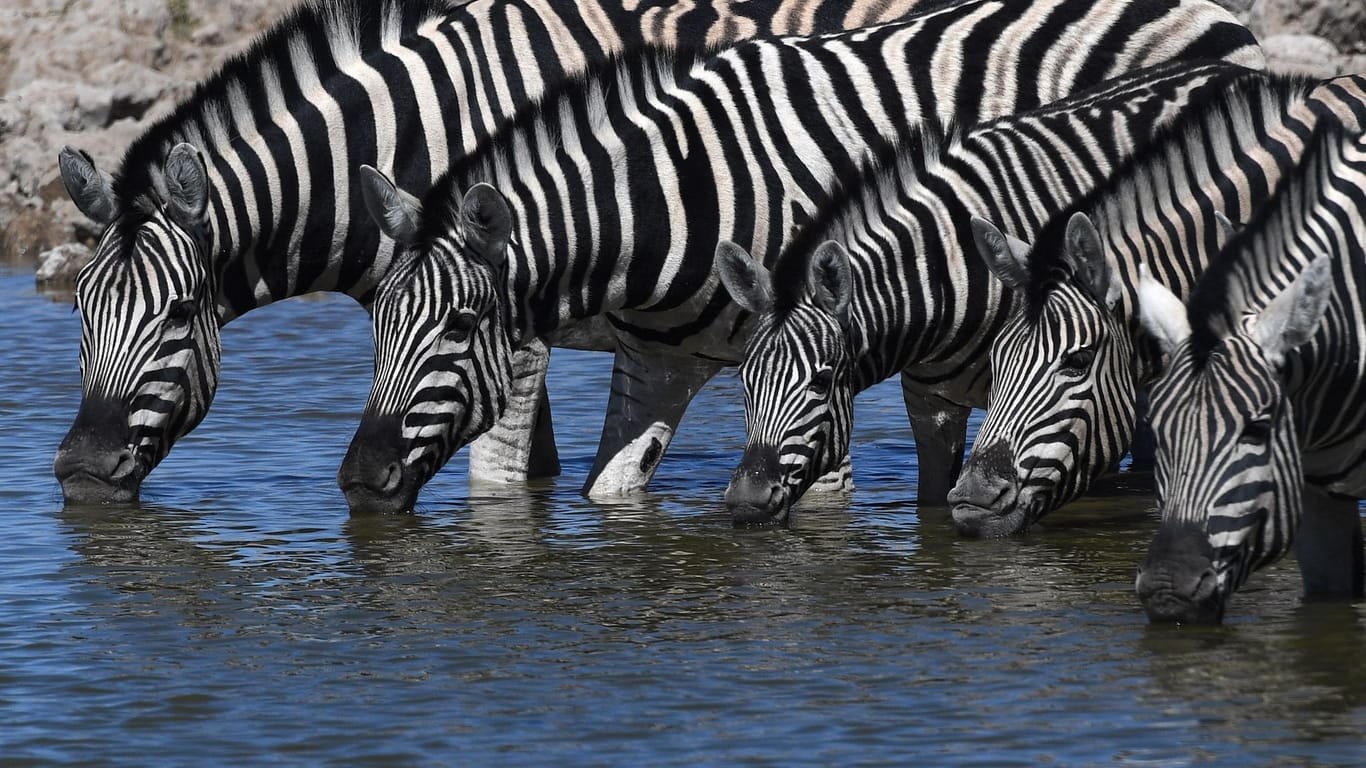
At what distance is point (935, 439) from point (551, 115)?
8.47 ft

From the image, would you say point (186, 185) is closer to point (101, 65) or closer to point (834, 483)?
point (834, 483)

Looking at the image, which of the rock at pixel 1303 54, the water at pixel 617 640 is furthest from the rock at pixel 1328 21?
the water at pixel 617 640

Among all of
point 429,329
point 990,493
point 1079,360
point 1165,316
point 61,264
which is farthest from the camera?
point 61,264

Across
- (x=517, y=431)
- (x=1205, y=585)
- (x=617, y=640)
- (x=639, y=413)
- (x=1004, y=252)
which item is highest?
(x=1004, y=252)

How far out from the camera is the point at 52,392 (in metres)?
15.4

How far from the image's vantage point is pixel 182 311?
1095 cm

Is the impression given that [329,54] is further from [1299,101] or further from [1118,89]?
[1299,101]

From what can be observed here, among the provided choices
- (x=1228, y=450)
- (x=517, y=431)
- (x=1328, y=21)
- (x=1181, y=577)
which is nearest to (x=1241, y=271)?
(x=1228, y=450)

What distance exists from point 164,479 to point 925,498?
14.4 feet

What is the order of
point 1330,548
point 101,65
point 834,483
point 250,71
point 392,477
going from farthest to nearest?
point 101,65 → point 834,483 → point 250,71 → point 392,477 → point 1330,548

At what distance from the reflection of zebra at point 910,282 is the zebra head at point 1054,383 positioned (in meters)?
0.65

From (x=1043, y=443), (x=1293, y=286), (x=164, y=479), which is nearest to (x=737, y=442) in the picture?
(x=164, y=479)

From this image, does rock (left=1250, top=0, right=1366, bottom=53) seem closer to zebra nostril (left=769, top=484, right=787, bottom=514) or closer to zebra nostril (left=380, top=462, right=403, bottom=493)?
zebra nostril (left=769, top=484, right=787, bottom=514)

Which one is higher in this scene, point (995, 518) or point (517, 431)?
point (517, 431)
